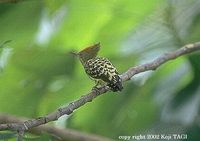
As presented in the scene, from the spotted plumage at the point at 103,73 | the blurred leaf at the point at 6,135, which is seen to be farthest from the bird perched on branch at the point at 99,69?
the blurred leaf at the point at 6,135

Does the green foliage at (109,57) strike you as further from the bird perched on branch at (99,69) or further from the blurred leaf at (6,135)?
the blurred leaf at (6,135)

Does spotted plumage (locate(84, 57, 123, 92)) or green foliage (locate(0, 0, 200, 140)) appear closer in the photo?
spotted plumage (locate(84, 57, 123, 92))

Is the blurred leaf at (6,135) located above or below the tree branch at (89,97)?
below

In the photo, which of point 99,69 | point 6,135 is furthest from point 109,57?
point 6,135

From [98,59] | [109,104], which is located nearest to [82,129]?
[109,104]

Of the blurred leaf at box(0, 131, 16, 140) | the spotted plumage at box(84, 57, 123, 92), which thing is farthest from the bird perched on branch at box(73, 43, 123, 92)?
the blurred leaf at box(0, 131, 16, 140)

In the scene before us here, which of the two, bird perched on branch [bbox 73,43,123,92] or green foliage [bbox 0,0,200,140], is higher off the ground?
green foliage [bbox 0,0,200,140]

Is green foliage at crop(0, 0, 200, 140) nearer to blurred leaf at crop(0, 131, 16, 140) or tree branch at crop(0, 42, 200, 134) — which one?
tree branch at crop(0, 42, 200, 134)
